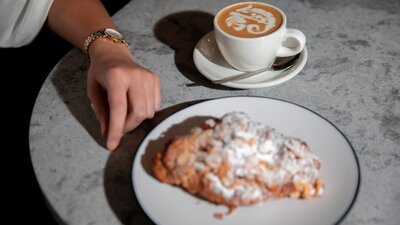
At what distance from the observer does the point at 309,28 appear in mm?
1150

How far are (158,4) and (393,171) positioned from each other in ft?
2.71

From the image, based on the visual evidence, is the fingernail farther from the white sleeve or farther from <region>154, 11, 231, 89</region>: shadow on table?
the white sleeve

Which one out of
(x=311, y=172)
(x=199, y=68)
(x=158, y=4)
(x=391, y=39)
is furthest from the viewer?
(x=158, y=4)

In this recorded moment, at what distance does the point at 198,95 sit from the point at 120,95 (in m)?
0.20

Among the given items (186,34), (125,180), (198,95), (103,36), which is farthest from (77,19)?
(125,180)

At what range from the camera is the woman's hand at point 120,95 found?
80cm

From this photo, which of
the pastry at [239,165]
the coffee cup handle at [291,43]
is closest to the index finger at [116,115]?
the pastry at [239,165]

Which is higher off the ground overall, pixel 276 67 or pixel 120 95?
pixel 120 95

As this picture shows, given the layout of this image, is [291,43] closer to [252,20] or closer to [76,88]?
[252,20]

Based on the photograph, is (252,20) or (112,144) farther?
(252,20)

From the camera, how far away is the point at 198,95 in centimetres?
94

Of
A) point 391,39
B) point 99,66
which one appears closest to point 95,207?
point 99,66

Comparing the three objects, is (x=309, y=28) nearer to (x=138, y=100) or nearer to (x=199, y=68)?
(x=199, y=68)

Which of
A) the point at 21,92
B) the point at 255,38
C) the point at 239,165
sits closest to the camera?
the point at 239,165
